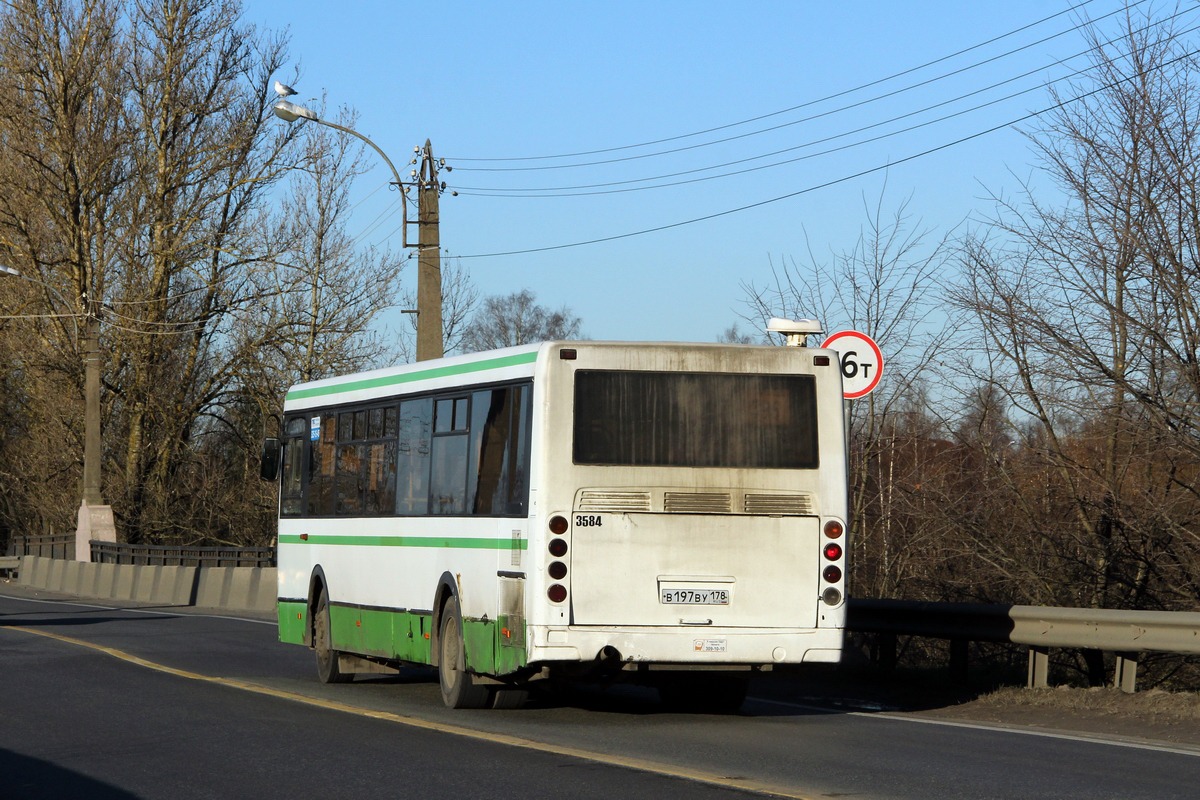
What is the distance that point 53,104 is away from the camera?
43062 millimetres

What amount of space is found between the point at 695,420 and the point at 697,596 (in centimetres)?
127

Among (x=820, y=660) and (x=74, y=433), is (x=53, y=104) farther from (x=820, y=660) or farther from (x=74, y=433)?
(x=820, y=660)

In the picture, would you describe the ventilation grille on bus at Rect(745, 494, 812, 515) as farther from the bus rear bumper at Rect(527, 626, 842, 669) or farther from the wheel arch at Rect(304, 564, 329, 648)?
the wheel arch at Rect(304, 564, 329, 648)

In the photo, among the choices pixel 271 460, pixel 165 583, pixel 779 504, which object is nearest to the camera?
pixel 779 504

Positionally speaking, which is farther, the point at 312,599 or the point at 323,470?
the point at 312,599

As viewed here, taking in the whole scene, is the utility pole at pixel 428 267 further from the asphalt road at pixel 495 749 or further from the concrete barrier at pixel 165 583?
the asphalt road at pixel 495 749

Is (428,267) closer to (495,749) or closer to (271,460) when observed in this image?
(271,460)

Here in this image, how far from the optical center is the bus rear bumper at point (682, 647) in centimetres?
1170

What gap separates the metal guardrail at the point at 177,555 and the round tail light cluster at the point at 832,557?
23.9 meters

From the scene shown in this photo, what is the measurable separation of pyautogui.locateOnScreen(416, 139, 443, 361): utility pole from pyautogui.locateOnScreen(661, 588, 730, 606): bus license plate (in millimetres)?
14232

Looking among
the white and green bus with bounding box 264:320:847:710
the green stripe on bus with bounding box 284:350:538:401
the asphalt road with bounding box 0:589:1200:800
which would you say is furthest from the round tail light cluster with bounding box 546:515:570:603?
the green stripe on bus with bounding box 284:350:538:401

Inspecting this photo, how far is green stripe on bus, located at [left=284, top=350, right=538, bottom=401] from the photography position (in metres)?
12.4

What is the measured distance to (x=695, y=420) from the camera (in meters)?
12.2

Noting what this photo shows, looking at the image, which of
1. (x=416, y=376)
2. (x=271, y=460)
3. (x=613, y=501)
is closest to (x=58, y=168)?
(x=271, y=460)
